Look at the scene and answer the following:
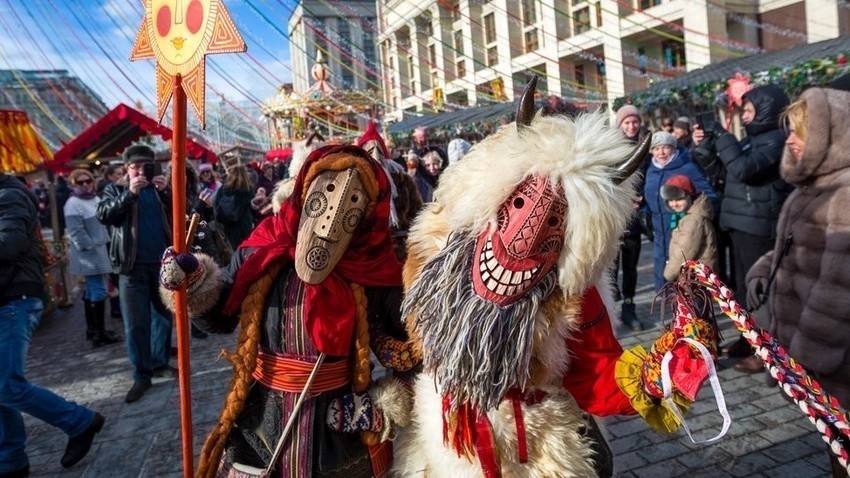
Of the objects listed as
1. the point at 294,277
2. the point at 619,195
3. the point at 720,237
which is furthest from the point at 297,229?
the point at 720,237

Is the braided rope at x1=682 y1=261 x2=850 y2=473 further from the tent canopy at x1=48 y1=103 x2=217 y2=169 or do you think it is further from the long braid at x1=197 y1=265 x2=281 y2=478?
the tent canopy at x1=48 y1=103 x2=217 y2=169

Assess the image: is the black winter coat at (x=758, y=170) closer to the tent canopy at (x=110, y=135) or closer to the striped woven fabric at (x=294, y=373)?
the striped woven fabric at (x=294, y=373)

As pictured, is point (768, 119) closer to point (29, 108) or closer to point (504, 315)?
point (504, 315)

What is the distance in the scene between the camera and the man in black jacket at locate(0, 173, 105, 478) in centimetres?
295

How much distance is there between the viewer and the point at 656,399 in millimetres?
1425

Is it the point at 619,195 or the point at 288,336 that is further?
the point at 288,336

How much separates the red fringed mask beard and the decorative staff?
40.1 inches

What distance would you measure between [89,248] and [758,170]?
6340mm

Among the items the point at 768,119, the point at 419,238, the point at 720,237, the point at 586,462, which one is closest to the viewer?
the point at 586,462

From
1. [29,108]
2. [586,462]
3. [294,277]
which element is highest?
[29,108]

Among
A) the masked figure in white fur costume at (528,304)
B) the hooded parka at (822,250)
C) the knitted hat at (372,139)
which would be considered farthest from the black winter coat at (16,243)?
the hooded parka at (822,250)

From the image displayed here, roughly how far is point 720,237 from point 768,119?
1.57 m

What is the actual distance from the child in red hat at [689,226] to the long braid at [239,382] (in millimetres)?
3455

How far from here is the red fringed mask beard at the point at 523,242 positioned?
146 cm
